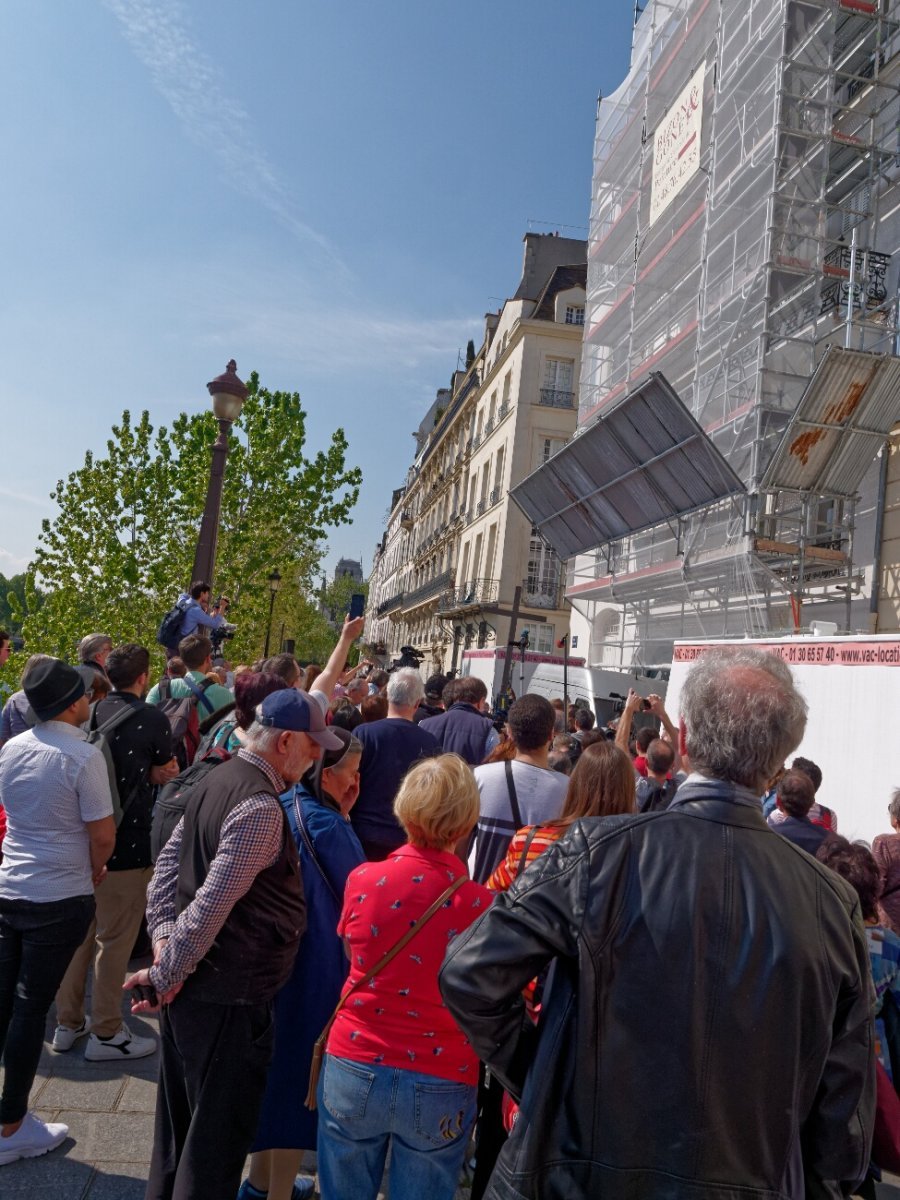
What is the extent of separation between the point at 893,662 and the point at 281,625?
27640mm

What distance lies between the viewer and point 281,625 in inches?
1313

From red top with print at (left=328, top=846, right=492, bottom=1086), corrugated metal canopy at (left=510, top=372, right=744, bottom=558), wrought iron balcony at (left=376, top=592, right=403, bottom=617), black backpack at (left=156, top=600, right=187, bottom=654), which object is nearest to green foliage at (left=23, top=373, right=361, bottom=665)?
corrugated metal canopy at (left=510, top=372, right=744, bottom=558)

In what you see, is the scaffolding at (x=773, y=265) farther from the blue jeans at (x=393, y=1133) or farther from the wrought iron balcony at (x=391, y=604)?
the wrought iron balcony at (x=391, y=604)

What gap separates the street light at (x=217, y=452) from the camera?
9023mm

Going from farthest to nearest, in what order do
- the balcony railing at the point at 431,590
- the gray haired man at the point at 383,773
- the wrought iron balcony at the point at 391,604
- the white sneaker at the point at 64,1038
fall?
the wrought iron balcony at the point at 391,604 < the balcony railing at the point at 431,590 < the gray haired man at the point at 383,773 < the white sneaker at the point at 64,1038

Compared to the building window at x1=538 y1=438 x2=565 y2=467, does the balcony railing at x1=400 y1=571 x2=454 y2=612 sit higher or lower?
lower

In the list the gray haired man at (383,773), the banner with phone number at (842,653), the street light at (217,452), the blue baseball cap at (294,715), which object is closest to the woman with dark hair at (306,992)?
the blue baseball cap at (294,715)

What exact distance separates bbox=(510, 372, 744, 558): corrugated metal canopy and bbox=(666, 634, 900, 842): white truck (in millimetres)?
6625

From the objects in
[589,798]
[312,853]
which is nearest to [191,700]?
[312,853]

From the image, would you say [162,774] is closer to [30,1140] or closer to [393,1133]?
[30,1140]

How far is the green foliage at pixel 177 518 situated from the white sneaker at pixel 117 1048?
1646 centimetres

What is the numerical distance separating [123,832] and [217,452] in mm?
5427

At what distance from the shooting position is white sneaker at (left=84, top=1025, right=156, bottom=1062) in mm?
4332

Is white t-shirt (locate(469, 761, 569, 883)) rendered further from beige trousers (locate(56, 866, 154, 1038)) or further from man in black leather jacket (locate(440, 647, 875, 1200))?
man in black leather jacket (locate(440, 647, 875, 1200))
